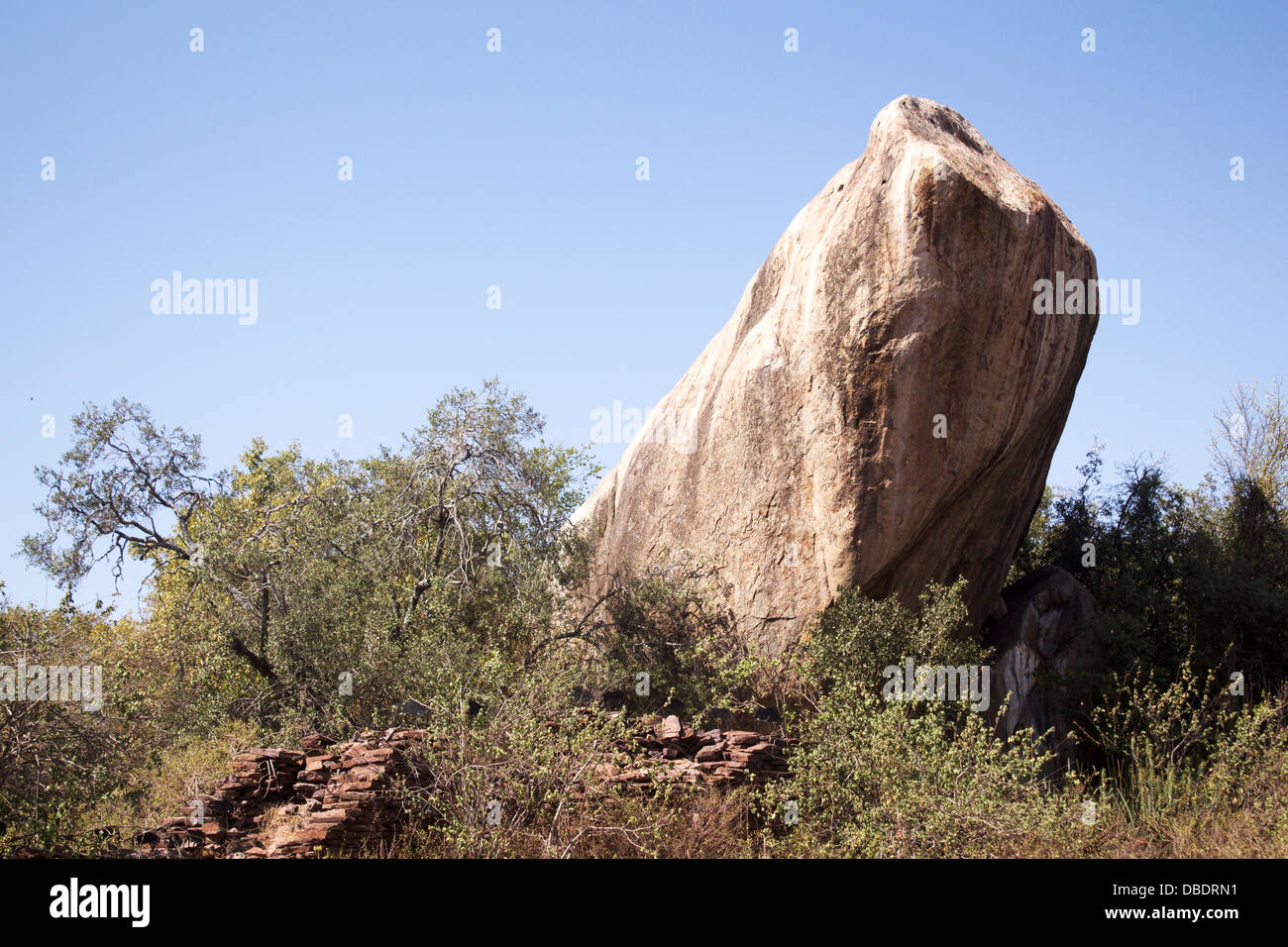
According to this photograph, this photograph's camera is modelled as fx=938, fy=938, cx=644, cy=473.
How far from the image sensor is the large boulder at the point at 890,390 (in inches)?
487

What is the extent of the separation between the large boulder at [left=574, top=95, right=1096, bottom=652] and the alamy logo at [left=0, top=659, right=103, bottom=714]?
778cm

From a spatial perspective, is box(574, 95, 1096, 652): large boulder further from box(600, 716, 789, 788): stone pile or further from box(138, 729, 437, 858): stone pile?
box(138, 729, 437, 858): stone pile

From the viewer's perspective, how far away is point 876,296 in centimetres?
1248

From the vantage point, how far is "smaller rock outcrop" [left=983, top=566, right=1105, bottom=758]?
48.3 feet

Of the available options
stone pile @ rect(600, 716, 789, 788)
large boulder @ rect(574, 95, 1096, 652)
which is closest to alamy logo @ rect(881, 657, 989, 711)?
large boulder @ rect(574, 95, 1096, 652)

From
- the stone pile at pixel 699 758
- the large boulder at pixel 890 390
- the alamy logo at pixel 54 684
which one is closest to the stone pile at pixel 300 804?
the alamy logo at pixel 54 684

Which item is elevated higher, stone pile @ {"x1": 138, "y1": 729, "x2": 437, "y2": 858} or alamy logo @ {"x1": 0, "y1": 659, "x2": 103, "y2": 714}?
alamy logo @ {"x1": 0, "y1": 659, "x2": 103, "y2": 714}
